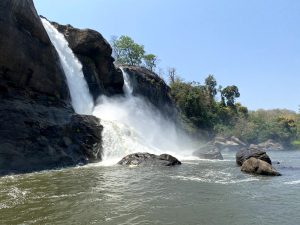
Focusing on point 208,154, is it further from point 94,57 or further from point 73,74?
point 94,57

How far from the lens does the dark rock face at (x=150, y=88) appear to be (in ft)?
173

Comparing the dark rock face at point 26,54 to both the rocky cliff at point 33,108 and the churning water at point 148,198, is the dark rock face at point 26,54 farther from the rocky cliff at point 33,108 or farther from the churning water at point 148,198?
the churning water at point 148,198

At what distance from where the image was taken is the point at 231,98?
105 m

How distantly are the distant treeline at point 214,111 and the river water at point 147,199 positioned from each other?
4990cm

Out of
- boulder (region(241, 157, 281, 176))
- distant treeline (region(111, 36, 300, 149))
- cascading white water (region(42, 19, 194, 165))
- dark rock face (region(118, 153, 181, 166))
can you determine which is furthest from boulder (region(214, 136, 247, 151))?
boulder (region(241, 157, 281, 176))

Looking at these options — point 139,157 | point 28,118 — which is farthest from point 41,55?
point 139,157

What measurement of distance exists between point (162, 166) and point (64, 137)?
7.94 m

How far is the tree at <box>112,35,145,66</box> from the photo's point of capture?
84625mm

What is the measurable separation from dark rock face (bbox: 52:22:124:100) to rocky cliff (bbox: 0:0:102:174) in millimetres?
9020

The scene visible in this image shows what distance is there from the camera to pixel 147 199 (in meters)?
14.1

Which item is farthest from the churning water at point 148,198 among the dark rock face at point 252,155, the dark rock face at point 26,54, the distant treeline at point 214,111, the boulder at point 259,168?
the distant treeline at point 214,111

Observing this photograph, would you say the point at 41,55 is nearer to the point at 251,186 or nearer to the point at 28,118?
the point at 28,118

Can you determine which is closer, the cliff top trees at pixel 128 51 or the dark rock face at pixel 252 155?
the dark rock face at pixel 252 155

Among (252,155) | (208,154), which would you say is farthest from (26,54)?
(252,155)
